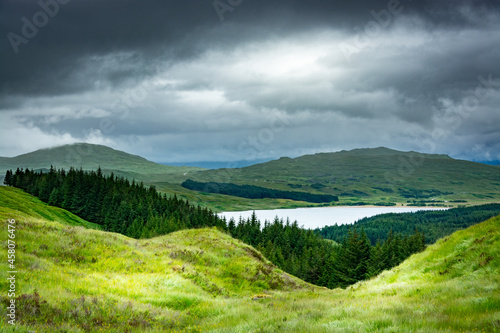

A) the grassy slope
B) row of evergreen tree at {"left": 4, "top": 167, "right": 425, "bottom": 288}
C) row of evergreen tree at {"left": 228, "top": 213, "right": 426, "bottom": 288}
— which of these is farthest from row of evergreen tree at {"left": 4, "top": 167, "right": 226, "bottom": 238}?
the grassy slope

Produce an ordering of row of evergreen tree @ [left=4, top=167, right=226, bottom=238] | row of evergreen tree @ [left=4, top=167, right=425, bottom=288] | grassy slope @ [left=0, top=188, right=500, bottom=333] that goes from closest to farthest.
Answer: grassy slope @ [left=0, top=188, right=500, bottom=333], row of evergreen tree @ [left=4, top=167, right=425, bottom=288], row of evergreen tree @ [left=4, top=167, right=226, bottom=238]

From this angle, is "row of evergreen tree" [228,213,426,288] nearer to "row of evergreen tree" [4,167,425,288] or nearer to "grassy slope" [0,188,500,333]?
"row of evergreen tree" [4,167,425,288]

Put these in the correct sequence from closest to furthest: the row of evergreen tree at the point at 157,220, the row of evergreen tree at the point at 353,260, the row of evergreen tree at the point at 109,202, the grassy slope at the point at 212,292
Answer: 1. the grassy slope at the point at 212,292
2. the row of evergreen tree at the point at 353,260
3. the row of evergreen tree at the point at 157,220
4. the row of evergreen tree at the point at 109,202

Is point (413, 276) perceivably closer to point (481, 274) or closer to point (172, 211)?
point (481, 274)

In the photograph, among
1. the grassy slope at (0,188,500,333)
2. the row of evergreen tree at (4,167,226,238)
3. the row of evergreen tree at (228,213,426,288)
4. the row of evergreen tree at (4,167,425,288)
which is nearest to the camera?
the grassy slope at (0,188,500,333)

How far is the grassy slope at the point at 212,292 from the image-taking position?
416 inches

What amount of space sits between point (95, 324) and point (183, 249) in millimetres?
19580

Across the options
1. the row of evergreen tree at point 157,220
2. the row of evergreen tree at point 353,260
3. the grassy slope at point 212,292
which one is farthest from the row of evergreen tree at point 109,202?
the grassy slope at point 212,292

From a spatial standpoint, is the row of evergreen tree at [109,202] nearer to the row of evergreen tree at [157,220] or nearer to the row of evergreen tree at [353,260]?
the row of evergreen tree at [157,220]

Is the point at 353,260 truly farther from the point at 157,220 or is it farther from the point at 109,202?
the point at 109,202

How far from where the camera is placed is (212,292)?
877 inches

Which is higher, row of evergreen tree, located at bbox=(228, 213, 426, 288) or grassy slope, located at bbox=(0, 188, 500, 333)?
grassy slope, located at bbox=(0, 188, 500, 333)

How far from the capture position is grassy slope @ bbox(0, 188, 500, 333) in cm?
1058

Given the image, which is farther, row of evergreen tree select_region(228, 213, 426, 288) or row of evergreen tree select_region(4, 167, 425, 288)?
row of evergreen tree select_region(4, 167, 425, 288)
